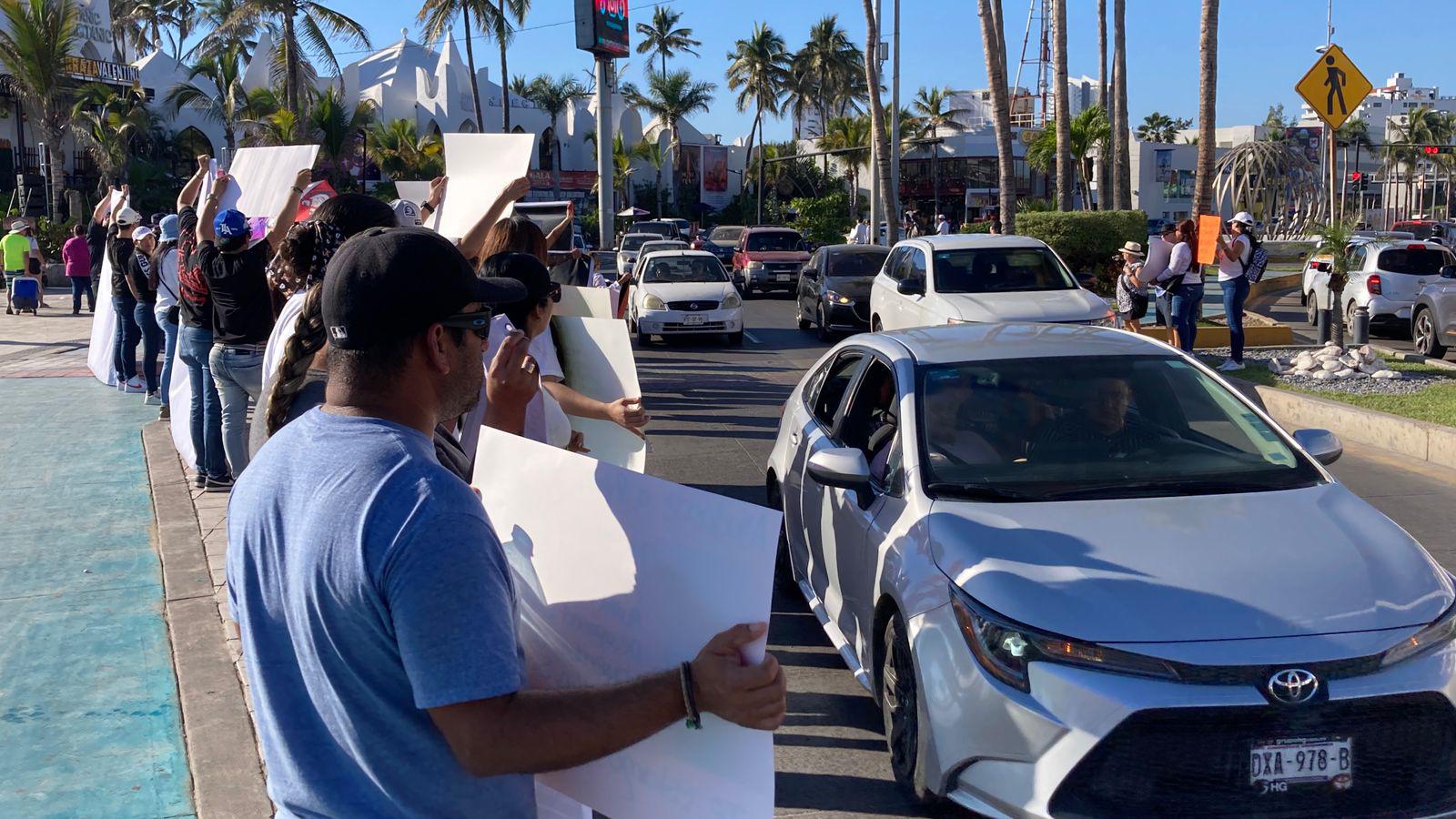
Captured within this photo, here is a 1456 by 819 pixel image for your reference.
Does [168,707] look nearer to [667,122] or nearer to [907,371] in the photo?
[907,371]

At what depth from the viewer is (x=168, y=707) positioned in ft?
16.3

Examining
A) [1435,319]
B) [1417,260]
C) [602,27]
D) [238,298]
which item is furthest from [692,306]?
[602,27]

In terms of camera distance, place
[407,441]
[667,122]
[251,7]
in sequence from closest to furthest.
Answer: [407,441], [251,7], [667,122]

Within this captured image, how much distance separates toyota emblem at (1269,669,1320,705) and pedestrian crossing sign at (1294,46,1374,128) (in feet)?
44.0

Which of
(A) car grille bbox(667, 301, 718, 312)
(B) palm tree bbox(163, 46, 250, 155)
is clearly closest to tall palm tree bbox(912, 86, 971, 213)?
(B) palm tree bbox(163, 46, 250, 155)

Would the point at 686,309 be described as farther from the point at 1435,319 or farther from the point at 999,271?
the point at 1435,319

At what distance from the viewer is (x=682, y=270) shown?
67.3 ft

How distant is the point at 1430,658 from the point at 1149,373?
187 centimetres

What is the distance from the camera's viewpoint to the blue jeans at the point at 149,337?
11461mm

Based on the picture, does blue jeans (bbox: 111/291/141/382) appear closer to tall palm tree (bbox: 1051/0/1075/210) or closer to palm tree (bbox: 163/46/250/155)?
tall palm tree (bbox: 1051/0/1075/210)

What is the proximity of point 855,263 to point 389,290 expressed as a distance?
64.6 ft

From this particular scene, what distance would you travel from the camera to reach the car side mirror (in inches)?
192

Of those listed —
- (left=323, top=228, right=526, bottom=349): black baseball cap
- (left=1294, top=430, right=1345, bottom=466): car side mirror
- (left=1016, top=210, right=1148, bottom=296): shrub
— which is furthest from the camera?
(left=1016, top=210, right=1148, bottom=296): shrub

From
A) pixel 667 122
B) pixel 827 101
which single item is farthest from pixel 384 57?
pixel 827 101
